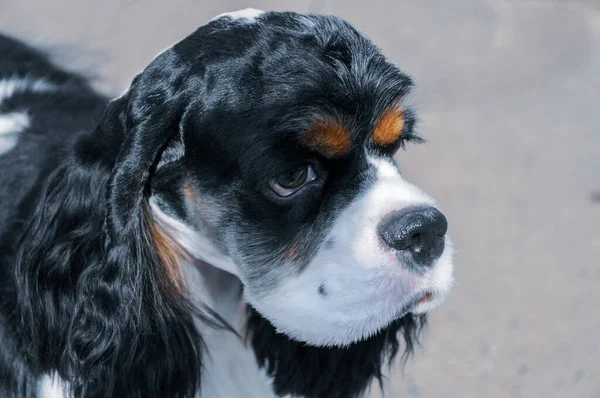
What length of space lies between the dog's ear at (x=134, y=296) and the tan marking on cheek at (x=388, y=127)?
0.45 meters

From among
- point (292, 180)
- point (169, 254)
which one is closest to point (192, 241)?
point (169, 254)

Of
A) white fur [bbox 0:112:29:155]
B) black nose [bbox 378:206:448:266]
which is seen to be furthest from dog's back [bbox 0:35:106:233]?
black nose [bbox 378:206:448:266]

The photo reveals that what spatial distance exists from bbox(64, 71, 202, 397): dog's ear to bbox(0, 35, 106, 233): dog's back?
415mm

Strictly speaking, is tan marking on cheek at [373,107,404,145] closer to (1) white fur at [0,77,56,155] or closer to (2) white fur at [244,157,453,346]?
(2) white fur at [244,157,453,346]

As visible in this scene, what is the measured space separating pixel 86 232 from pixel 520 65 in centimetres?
318

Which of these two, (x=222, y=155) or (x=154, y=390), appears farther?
(x=154, y=390)

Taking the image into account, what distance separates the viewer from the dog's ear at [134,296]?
221 cm

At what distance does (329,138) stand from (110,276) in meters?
0.60

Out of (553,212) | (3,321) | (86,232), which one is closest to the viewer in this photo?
(86,232)

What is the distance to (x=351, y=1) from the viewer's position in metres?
5.11

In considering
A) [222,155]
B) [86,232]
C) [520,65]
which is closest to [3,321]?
[86,232]

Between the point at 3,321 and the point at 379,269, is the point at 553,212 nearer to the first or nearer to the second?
the point at 379,269

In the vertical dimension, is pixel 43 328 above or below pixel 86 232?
below

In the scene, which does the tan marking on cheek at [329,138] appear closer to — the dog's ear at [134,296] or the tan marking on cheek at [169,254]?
the dog's ear at [134,296]
